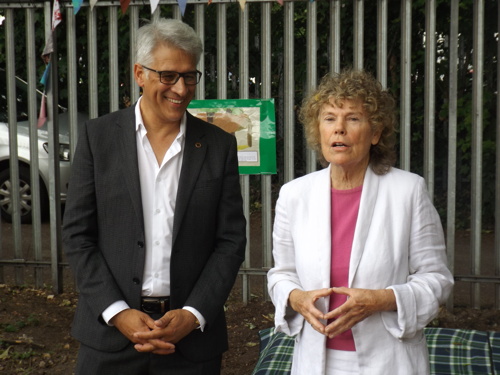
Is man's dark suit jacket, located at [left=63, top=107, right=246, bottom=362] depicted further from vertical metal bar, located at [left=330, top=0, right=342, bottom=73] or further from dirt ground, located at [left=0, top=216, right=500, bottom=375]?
vertical metal bar, located at [left=330, top=0, right=342, bottom=73]

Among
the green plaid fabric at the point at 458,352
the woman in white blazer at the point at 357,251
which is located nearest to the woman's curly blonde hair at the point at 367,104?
the woman in white blazer at the point at 357,251

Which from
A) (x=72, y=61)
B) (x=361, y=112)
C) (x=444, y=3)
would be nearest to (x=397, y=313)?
(x=361, y=112)

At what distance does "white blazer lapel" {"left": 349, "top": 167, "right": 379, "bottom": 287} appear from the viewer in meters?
2.41

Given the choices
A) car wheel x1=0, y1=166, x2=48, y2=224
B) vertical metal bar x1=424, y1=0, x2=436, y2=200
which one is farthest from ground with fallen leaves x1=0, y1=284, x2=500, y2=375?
car wheel x1=0, y1=166, x2=48, y2=224

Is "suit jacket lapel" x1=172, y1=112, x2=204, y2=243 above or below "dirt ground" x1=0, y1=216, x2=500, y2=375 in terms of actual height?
above

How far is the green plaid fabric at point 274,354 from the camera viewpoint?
434 cm

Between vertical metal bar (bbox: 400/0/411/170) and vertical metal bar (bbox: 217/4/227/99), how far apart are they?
1390 millimetres

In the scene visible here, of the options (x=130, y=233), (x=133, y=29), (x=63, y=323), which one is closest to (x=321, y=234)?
(x=130, y=233)

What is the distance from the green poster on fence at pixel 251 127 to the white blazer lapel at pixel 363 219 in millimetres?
3154

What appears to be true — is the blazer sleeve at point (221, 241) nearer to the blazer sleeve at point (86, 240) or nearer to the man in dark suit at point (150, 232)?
the man in dark suit at point (150, 232)

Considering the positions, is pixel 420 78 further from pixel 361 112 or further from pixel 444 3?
pixel 361 112

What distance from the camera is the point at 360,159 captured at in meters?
2.52

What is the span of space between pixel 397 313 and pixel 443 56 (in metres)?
6.27

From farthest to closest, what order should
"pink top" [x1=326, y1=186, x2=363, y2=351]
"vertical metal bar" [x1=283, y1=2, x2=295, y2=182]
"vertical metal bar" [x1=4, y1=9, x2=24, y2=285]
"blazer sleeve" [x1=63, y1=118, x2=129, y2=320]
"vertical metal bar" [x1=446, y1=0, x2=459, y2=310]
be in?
"vertical metal bar" [x1=4, y1=9, x2=24, y2=285] < "vertical metal bar" [x1=283, y1=2, x2=295, y2=182] < "vertical metal bar" [x1=446, y1=0, x2=459, y2=310] < "blazer sleeve" [x1=63, y1=118, x2=129, y2=320] < "pink top" [x1=326, y1=186, x2=363, y2=351]
